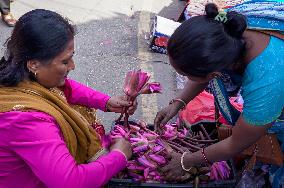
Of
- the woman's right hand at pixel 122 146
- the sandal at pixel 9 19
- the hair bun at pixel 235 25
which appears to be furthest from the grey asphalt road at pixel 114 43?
the hair bun at pixel 235 25

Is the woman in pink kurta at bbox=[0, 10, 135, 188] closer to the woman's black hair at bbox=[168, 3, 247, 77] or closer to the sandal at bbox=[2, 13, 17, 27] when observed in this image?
the woman's black hair at bbox=[168, 3, 247, 77]

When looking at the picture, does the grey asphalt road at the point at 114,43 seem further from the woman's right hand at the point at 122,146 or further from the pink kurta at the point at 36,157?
the pink kurta at the point at 36,157

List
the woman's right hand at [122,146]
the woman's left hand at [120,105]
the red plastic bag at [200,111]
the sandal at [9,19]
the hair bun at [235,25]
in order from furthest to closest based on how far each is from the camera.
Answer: the sandal at [9,19], the red plastic bag at [200,111], the woman's left hand at [120,105], the woman's right hand at [122,146], the hair bun at [235,25]

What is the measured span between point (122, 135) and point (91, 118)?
241 millimetres

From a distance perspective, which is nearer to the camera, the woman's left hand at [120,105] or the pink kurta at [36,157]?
the pink kurta at [36,157]

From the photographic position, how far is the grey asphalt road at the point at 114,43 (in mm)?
4441

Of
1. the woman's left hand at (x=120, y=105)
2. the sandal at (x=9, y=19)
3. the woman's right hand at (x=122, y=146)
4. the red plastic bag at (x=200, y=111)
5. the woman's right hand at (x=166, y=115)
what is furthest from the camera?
the sandal at (x=9, y=19)

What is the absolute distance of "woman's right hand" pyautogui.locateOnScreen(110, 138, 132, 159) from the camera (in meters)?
2.45

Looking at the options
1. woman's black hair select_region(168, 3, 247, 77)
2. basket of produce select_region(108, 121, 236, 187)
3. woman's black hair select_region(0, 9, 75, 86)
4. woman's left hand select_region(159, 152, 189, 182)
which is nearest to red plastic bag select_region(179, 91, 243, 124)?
basket of produce select_region(108, 121, 236, 187)

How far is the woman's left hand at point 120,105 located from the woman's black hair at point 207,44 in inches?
28.1

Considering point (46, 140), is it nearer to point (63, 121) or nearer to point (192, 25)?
point (63, 121)

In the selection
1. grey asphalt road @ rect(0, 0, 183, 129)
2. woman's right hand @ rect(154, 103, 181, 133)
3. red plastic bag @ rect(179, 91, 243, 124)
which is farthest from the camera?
grey asphalt road @ rect(0, 0, 183, 129)

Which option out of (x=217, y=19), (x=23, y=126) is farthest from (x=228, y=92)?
(x=23, y=126)

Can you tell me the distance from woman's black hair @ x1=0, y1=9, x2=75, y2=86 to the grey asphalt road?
74.1 inches
